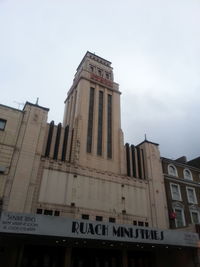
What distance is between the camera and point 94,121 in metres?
33.7

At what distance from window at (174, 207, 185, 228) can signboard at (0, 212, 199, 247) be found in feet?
24.1

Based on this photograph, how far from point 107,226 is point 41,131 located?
13885mm

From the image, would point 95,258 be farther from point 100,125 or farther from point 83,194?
point 100,125

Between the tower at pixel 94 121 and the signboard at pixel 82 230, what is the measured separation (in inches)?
406

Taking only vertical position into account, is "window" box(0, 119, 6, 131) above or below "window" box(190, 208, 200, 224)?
above

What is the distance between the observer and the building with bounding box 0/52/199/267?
20.5m

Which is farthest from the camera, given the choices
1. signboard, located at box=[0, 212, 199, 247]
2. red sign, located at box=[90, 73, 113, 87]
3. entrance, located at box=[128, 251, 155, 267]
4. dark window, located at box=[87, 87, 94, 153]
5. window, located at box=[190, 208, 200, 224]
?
red sign, located at box=[90, 73, 113, 87]

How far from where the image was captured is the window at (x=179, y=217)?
31.8m

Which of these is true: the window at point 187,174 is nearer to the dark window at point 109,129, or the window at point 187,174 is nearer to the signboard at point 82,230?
the dark window at point 109,129

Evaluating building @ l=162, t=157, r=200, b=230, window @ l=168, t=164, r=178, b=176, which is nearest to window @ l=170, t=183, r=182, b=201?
building @ l=162, t=157, r=200, b=230

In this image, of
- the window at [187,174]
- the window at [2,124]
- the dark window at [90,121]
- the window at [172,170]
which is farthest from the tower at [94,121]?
the window at [187,174]

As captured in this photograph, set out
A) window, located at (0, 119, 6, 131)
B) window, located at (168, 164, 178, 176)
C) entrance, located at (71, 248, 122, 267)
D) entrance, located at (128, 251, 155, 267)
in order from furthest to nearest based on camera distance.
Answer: window, located at (168, 164, 178, 176), entrance, located at (128, 251, 155, 267), window, located at (0, 119, 6, 131), entrance, located at (71, 248, 122, 267)

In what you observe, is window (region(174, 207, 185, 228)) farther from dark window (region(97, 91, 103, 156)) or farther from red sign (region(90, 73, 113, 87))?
red sign (region(90, 73, 113, 87))

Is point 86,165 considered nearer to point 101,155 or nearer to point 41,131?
point 101,155
